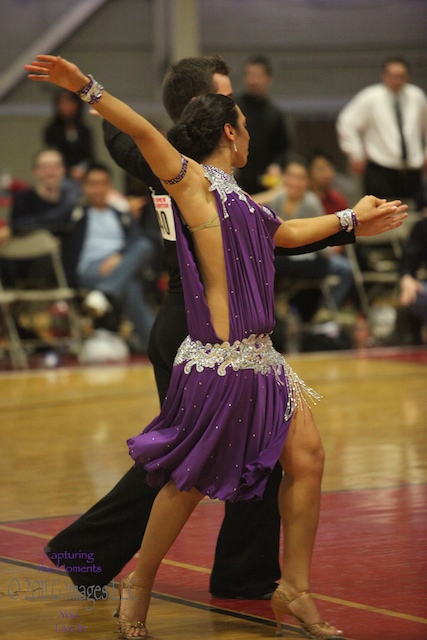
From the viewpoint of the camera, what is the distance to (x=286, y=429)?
2953mm

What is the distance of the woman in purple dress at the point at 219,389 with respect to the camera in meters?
2.93

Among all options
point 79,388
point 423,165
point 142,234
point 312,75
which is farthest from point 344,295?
point 312,75

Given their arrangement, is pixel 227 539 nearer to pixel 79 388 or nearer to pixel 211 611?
pixel 211 611

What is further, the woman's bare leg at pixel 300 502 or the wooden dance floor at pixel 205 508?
the wooden dance floor at pixel 205 508

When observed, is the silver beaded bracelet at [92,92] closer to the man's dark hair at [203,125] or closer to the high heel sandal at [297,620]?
the man's dark hair at [203,125]

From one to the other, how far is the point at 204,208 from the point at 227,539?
103 cm

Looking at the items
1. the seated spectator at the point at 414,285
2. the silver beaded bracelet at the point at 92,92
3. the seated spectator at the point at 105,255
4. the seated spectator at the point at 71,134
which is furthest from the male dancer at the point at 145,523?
the seated spectator at the point at 71,134

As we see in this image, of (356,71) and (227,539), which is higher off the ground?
(356,71)

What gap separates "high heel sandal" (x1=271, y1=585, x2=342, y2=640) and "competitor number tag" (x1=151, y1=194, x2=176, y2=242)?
1037 mm

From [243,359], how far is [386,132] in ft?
25.5

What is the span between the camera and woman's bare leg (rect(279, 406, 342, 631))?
2.95m

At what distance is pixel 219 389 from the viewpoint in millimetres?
2977

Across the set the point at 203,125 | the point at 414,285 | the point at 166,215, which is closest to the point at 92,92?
the point at 203,125

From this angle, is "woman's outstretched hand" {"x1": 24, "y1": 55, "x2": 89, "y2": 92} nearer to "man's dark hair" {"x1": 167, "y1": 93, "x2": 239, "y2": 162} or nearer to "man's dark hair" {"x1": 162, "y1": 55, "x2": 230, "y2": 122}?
"man's dark hair" {"x1": 167, "y1": 93, "x2": 239, "y2": 162}
